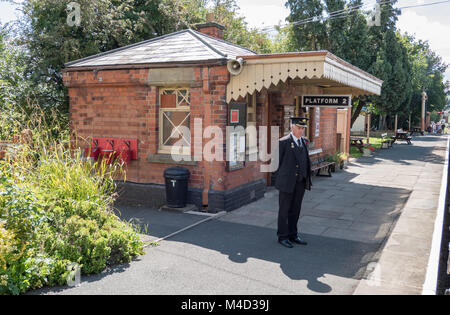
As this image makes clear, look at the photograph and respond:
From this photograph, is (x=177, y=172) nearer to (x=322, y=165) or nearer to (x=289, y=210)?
(x=289, y=210)

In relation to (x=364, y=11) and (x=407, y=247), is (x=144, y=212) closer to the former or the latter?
(x=407, y=247)

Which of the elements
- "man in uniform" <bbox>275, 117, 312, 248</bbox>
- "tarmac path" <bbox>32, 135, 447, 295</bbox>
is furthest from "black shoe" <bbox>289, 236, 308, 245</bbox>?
"tarmac path" <bbox>32, 135, 447, 295</bbox>

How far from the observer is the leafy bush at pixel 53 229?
187 inches

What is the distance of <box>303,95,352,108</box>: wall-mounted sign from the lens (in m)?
10.8

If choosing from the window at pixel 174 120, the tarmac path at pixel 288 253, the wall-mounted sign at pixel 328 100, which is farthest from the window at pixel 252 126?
the wall-mounted sign at pixel 328 100

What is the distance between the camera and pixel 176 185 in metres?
8.62

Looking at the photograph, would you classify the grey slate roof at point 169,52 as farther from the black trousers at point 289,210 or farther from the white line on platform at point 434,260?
the white line on platform at point 434,260

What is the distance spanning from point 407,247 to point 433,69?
252 feet

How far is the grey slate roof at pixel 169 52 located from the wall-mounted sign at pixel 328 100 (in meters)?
2.80

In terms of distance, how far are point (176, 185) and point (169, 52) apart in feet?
10.4

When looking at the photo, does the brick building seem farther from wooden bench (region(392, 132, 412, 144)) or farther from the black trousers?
wooden bench (region(392, 132, 412, 144))

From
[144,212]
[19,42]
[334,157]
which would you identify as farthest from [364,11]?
[144,212]

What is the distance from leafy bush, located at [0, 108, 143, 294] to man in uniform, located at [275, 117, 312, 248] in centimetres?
228
